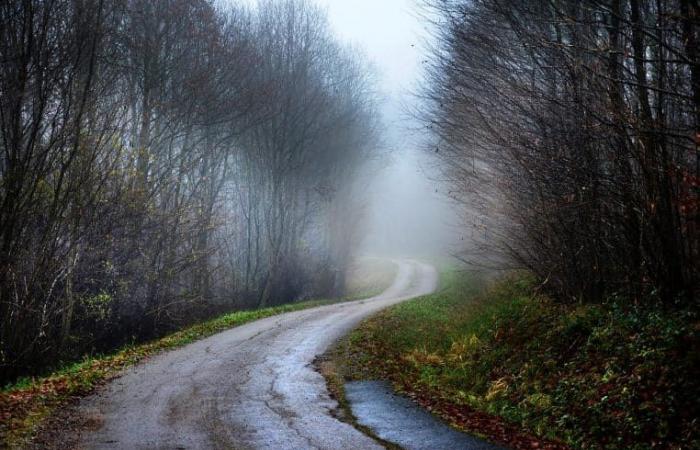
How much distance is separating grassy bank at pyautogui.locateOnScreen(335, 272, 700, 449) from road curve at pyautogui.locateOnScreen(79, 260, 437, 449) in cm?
154

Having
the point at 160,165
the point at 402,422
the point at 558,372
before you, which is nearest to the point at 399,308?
the point at 160,165

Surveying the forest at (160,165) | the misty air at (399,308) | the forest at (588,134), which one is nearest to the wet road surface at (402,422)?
the misty air at (399,308)

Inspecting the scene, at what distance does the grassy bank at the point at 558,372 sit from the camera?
7.62 metres

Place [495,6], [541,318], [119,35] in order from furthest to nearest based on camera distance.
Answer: [119,35], [541,318], [495,6]

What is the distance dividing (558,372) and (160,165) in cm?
1599

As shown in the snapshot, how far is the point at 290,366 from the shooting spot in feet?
41.3

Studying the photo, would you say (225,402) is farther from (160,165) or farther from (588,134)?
(160,165)

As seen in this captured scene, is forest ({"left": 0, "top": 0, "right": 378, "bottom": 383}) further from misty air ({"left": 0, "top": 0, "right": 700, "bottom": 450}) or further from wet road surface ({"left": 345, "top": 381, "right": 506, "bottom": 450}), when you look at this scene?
wet road surface ({"left": 345, "top": 381, "right": 506, "bottom": 450})

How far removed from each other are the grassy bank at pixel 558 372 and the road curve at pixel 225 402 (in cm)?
154

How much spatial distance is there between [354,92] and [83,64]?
24.2 metres

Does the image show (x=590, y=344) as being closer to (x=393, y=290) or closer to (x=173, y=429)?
(x=173, y=429)

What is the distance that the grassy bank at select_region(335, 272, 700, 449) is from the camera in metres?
7.62

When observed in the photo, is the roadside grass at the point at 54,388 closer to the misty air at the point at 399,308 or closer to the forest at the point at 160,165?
the misty air at the point at 399,308

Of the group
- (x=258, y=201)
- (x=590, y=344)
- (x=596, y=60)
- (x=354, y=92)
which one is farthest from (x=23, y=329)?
(x=354, y=92)
